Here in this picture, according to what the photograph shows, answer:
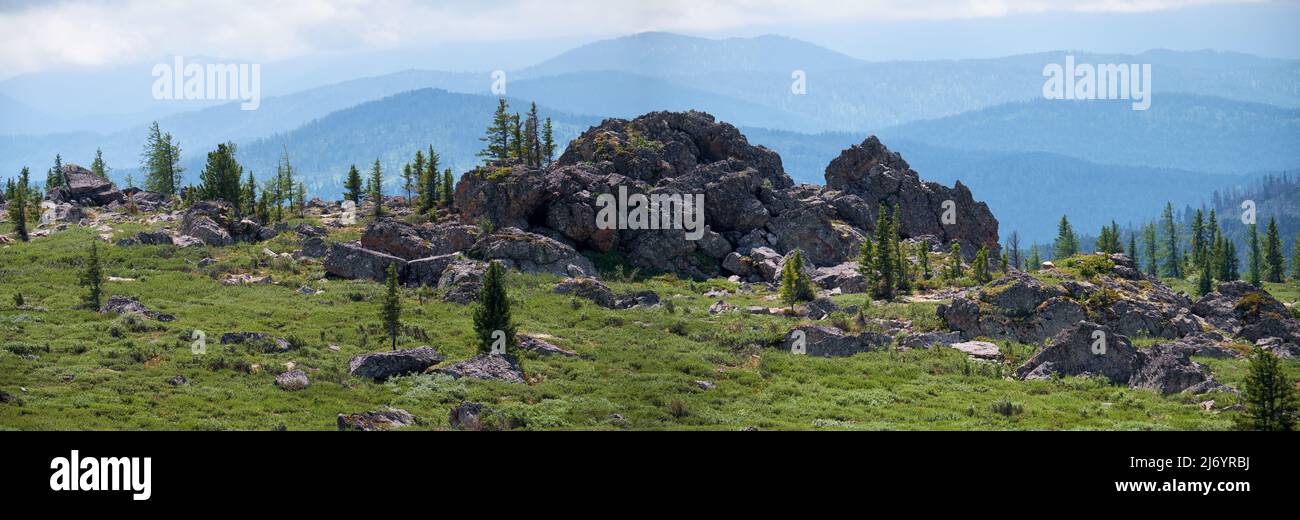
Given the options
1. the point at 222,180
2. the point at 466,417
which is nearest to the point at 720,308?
the point at 466,417

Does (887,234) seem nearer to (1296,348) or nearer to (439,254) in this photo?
(1296,348)

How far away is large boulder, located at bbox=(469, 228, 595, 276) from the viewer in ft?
262

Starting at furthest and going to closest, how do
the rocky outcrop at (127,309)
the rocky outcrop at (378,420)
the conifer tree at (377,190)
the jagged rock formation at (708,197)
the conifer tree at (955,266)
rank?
1. the conifer tree at (377,190)
2. the jagged rock formation at (708,197)
3. the conifer tree at (955,266)
4. the rocky outcrop at (127,309)
5. the rocky outcrop at (378,420)

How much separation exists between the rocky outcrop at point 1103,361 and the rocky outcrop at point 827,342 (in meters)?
8.72

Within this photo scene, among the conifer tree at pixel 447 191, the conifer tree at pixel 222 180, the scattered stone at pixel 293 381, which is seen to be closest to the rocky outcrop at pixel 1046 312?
the scattered stone at pixel 293 381

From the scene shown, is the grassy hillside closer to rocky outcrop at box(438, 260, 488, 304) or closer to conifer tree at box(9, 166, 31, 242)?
rocky outcrop at box(438, 260, 488, 304)

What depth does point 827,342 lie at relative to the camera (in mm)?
59219

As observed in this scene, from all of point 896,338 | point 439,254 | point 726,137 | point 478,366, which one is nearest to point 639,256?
point 439,254

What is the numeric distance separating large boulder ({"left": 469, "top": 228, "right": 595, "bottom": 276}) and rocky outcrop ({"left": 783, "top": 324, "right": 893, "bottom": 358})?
24811 millimetres

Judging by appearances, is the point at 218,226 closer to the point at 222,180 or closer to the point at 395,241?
the point at 222,180

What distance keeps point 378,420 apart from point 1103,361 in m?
33.4

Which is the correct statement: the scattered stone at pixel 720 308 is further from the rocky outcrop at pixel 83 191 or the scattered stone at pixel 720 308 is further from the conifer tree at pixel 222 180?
the rocky outcrop at pixel 83 191

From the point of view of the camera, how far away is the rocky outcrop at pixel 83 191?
10775cm
